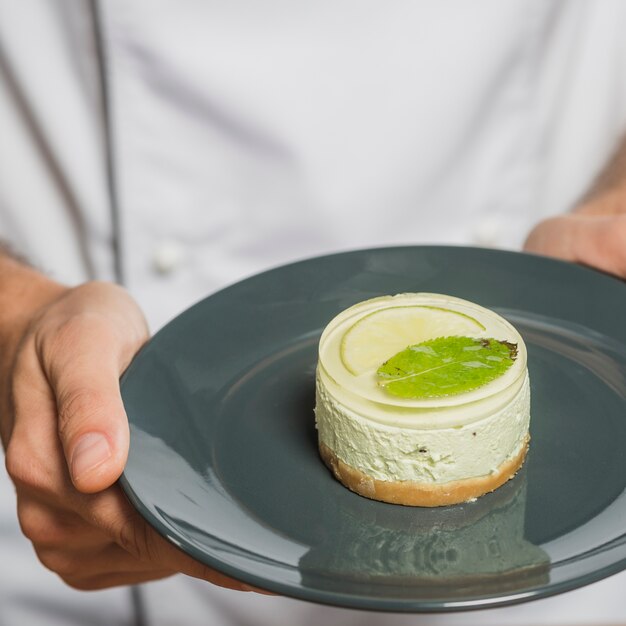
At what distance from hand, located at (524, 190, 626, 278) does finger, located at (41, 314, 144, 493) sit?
2.85ft

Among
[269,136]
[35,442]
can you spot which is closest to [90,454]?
[35,442]

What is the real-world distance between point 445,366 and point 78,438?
0.52 meters

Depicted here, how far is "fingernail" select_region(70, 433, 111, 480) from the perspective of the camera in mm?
1186

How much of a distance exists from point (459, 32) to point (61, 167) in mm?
948

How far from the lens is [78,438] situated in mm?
1238

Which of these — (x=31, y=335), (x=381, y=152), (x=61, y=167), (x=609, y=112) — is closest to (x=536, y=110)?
(x=609, y=112)

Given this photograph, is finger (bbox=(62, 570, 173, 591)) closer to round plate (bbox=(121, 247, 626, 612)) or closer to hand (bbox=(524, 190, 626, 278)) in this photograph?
round plate (bbox=(121, 247, 626, 612))

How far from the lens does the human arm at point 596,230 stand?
169 cm

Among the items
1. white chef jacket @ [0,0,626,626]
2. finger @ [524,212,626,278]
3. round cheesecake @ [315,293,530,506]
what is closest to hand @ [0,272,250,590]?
round cheesecake @ [315,293,530,506]

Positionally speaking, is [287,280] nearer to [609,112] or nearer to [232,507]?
[232,507]

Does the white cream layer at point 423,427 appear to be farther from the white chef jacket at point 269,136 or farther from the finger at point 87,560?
the white chef jacket at point 269,136

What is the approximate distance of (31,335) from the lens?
1.59 m

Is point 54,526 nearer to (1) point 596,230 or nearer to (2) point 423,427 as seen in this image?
(2) point 423,427

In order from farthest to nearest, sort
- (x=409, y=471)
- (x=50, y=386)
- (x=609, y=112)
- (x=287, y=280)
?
(x=609, y=112)
(x=287, y=280)
(x=50, y=386)
(x=409, y=471)
